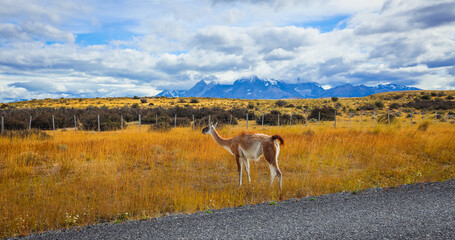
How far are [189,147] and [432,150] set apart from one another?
11375 mm

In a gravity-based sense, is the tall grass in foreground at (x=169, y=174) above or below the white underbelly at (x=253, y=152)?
below

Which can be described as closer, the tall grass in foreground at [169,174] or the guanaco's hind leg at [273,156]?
the tall grass in foreground at [169,174]

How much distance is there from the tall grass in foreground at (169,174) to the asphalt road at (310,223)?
62 centimetres

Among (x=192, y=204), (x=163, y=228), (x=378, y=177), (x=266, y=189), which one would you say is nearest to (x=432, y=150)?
(x=378, y=177)

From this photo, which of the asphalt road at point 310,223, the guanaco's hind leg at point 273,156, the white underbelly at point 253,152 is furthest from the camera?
the white underbelly at point 253,152

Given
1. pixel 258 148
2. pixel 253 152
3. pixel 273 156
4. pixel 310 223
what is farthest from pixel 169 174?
pixel 310 223

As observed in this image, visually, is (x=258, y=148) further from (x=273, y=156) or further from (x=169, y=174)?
(x=169, y=174)

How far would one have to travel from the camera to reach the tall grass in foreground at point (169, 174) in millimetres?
6082

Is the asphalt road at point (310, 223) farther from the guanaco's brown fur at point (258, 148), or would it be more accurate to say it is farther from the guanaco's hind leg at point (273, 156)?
the guanaco's brown fur at point (258, 148)

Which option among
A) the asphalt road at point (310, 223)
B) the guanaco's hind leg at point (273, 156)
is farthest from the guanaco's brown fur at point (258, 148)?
the asphalt road at point (310, 223)

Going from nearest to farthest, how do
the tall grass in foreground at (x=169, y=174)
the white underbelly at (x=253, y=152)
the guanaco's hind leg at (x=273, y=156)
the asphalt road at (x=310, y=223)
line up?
the asphalt road at (x=310, y=223) → the tall grass in foreground at (x=169, y=174) → the guanaco's hind leg at (x=273, y=156) → the white underbelly at (x=253, y=152)

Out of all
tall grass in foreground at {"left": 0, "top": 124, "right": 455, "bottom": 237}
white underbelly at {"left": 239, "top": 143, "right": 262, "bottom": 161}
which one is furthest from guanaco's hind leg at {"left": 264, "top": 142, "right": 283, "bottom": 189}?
tall grass in foreground at {"left": 0, "top": 124, "right": 455, "bottom": 237}

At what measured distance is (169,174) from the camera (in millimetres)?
9305

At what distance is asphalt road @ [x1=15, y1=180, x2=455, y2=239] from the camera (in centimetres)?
463
